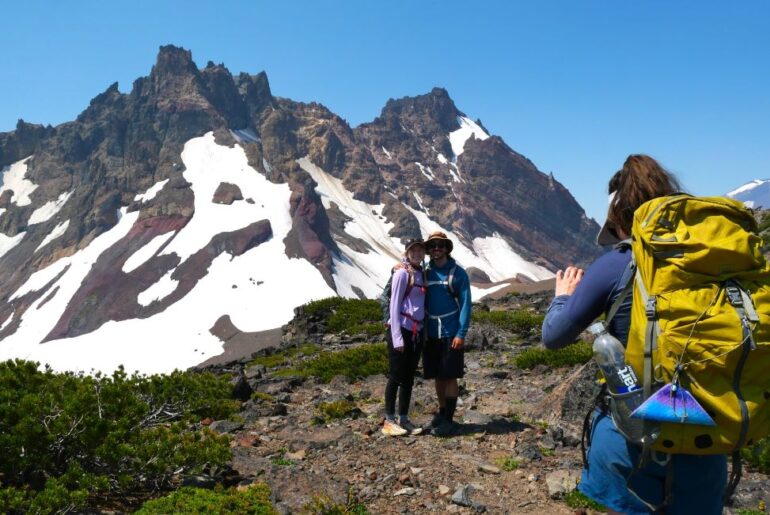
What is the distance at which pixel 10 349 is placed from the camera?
383 feet

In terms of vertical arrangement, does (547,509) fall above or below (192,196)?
below

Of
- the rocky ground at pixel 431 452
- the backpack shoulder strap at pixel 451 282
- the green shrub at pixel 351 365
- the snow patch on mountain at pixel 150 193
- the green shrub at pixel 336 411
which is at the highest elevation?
the snow patch on mountain at pixel 150 193

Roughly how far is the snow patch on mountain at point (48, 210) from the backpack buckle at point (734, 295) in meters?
213

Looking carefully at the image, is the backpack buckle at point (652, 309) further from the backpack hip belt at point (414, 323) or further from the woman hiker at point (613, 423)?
the backpack hip belt at point (414, 323)

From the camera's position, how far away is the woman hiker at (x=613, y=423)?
9.88ft

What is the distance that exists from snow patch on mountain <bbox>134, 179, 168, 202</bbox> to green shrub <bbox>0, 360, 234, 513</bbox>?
546 feet

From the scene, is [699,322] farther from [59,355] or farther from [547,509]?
[59,355]

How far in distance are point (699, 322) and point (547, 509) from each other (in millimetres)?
4197

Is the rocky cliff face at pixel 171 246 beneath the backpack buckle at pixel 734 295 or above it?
above

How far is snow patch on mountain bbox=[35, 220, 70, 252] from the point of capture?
548ft

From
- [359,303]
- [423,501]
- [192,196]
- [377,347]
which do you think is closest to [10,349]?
[192,196]

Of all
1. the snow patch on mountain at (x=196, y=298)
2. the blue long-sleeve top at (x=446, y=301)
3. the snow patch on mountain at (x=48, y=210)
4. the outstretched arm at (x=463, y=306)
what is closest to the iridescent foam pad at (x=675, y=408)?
the outstretched arm at (x=463, y=306)

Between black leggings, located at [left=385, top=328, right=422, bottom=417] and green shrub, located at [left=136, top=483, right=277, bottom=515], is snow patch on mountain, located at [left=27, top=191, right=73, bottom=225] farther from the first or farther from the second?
green shrub, located at [left=136, top=483, right=277, bottom=515]

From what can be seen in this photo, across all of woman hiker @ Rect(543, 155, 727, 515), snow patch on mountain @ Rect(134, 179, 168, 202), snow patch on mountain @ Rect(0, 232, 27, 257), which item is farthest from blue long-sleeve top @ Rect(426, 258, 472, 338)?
snow patch on mountain @ Rect(0, 232, 27, 257)
